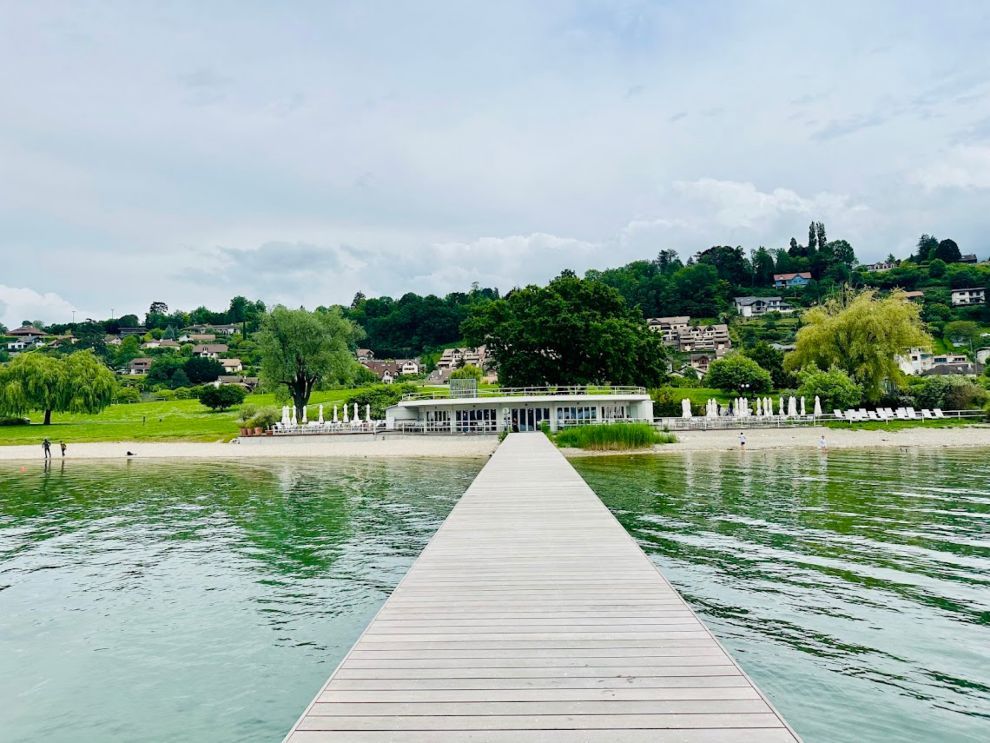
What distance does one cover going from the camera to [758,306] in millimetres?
159000

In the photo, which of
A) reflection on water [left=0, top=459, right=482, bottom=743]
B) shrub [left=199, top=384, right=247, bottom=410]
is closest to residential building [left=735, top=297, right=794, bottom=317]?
shrub [left=199, top=384, right=247, bottom=410]

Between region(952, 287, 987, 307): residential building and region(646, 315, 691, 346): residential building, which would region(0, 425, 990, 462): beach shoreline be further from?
region(952, 287, 987, 307): residential building

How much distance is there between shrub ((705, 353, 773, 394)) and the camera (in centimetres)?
6931

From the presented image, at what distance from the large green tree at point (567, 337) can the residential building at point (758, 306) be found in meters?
111

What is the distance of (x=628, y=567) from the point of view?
903 centimetres

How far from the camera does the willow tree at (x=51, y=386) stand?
2215 inches

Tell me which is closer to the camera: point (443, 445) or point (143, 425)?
point (443, 445)

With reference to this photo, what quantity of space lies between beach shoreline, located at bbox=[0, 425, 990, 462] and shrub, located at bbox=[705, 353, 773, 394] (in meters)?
24.3

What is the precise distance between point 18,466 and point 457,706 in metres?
43.1

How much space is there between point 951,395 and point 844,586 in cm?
4969

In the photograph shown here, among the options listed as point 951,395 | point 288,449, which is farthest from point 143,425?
point 951,395

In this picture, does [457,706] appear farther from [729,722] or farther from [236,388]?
[236,388]

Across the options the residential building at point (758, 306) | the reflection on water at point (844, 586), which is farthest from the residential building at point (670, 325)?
the reflection on water at point (844, 586)

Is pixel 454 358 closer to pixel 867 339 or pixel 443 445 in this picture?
pixel 867 339
